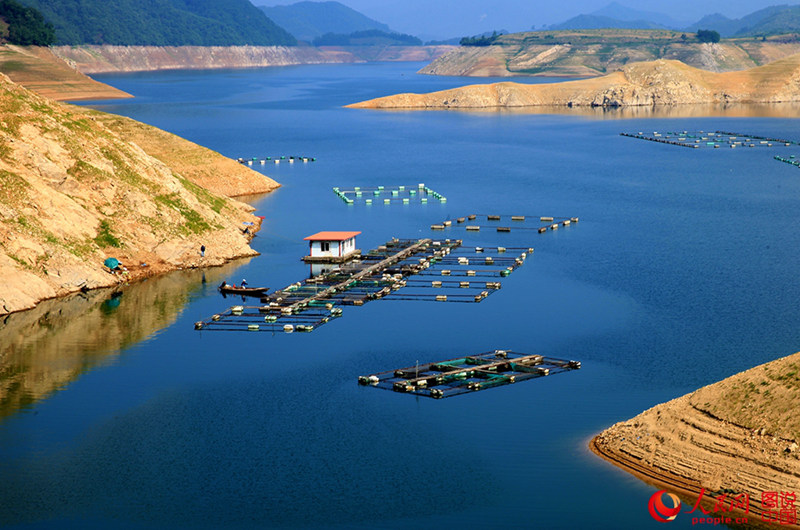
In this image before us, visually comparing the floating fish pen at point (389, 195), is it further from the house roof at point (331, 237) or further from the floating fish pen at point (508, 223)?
the house roof at point (331, 237)

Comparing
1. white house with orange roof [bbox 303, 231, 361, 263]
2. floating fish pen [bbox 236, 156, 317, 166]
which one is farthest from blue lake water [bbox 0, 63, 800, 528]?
floating fish pen [bbox 236, 156, 317, 166]

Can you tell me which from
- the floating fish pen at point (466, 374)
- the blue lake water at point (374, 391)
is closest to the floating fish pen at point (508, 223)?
the blue lake water at point (374, 391)

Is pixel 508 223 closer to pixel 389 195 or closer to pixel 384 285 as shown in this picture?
pixel 389 195

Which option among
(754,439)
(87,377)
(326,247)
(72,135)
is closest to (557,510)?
(754,439)

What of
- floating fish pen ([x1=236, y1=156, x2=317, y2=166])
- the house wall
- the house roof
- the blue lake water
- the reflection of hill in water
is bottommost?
the blue lake water

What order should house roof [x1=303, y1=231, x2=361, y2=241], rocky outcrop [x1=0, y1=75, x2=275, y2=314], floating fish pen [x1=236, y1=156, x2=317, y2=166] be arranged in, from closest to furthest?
rocky outcrop [x1=0, y1=75, x2=275, y2=314]
house roof [x1=303, y1=231, x2=361, y2=241]
floating fish pen [x1=236, y1=156, x2=317, y2=166]

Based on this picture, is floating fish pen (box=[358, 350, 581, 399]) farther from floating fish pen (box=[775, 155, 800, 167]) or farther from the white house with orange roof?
floating fish pen (box=[775, 155, 800, 167])

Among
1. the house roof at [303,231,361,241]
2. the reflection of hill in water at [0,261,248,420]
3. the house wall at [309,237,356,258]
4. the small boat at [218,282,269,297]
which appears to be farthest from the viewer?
the house wall at [309,237,356,258]

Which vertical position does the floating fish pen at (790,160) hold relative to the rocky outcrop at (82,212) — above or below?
below
